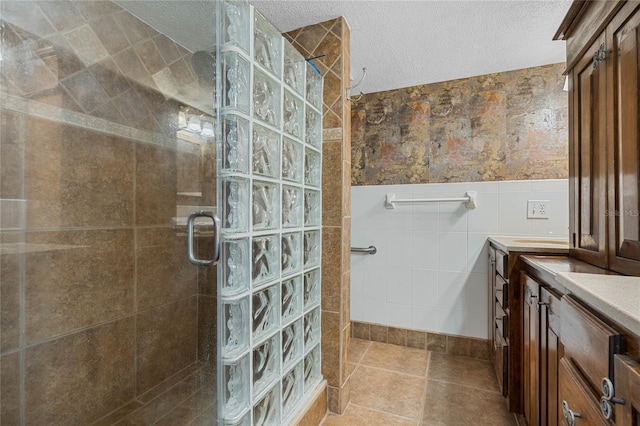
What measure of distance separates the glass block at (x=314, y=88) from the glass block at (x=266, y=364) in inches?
46.7

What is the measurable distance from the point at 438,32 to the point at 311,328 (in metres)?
1.84

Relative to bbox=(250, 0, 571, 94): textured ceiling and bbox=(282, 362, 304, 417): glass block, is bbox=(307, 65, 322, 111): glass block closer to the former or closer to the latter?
bbox=(250, 0, 571, 94): textured ceiling

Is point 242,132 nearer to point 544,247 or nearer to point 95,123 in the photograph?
point 95,123

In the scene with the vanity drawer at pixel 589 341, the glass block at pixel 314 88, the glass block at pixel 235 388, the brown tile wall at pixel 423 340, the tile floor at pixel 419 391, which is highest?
the glass block at pixel 314 88

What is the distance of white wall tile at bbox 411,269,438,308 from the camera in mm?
2266

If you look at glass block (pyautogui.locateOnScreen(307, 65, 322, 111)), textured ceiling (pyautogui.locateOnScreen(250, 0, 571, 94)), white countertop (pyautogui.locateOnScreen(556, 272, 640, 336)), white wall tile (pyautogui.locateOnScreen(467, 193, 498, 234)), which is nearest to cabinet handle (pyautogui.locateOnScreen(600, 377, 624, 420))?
white countertop (pyautogui.locateOnScreen(556, 272, 640, 336))

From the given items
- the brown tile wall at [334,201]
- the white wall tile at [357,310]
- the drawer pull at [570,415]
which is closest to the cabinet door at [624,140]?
the drawer pull at [570,415]

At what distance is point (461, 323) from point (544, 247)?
1063 millimetres

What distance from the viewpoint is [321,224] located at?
162 cm

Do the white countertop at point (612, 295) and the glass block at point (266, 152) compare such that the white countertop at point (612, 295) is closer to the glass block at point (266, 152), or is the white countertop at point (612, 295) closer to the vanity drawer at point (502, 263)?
the vanity drawer at point (502, 263)

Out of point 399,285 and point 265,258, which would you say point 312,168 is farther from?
point 399,285

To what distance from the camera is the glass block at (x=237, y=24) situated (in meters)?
1.02

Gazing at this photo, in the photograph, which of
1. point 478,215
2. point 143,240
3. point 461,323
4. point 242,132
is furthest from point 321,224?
point 461,323

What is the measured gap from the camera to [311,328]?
1.55 m
